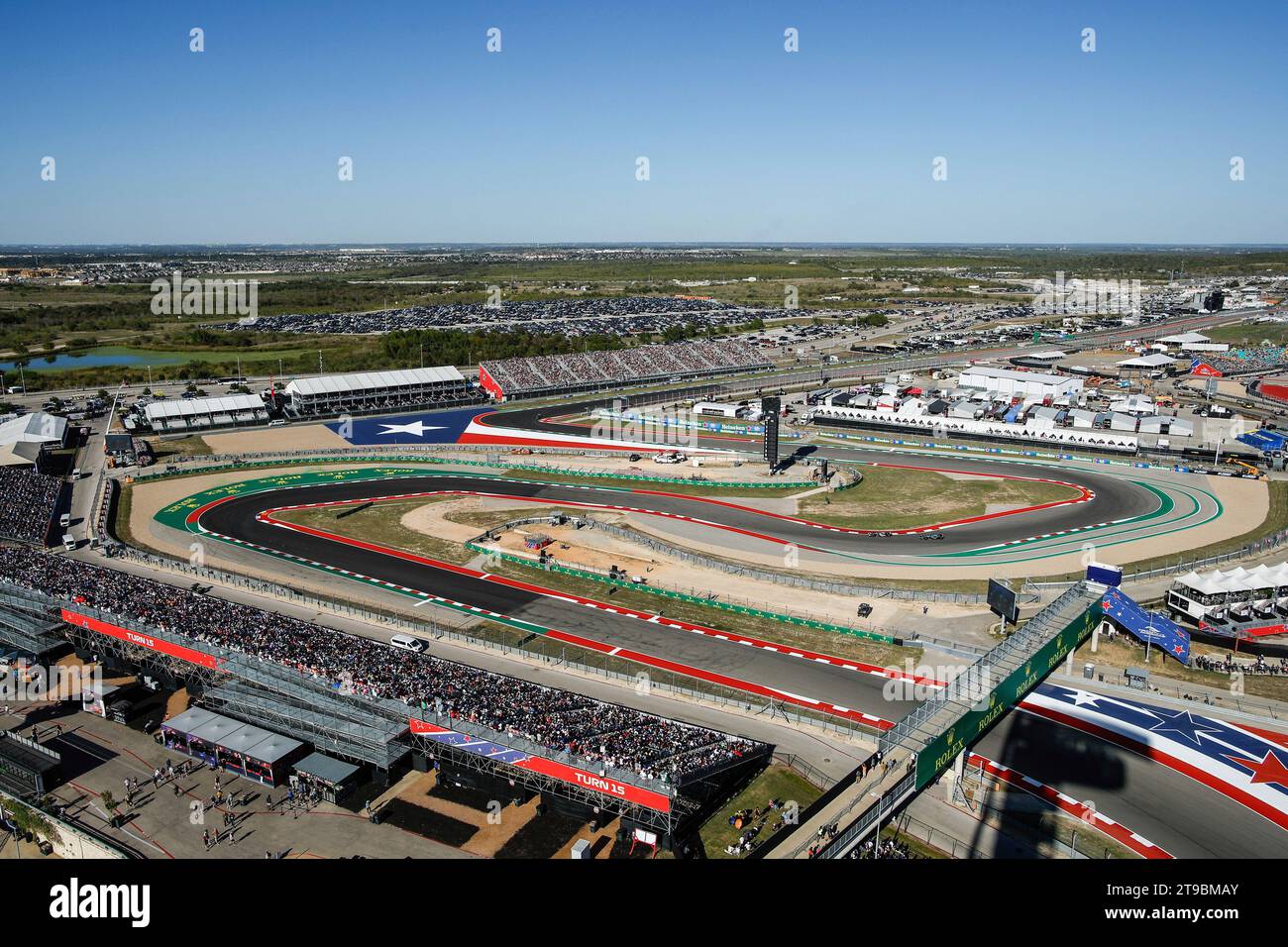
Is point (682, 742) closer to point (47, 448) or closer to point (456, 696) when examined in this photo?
point (456, 696)

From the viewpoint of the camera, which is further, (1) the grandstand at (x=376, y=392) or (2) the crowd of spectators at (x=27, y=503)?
(1) the grandstand at (x=376, y=392)

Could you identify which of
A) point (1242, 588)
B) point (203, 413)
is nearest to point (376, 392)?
point (203, 413)

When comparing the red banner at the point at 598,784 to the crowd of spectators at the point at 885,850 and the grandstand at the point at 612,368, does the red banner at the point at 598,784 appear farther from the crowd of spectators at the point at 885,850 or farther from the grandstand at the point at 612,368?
the grandstand at the point at 612,368

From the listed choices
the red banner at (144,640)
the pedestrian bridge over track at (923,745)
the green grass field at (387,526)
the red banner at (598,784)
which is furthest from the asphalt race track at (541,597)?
the red banner at (144,640)

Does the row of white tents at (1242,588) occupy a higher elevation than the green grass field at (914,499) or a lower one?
lower

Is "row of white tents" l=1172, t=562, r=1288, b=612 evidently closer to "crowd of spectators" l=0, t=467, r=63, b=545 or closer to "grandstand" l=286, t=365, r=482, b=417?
"crowd of spectators" l=0, t=467, r=63, b=545

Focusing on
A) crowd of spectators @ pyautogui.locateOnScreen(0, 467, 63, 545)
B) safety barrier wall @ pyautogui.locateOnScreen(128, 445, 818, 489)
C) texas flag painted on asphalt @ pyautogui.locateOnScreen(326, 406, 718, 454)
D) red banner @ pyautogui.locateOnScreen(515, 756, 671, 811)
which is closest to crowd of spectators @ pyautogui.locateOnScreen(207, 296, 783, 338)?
texas flag painted on asphalt @ pyautogui.locateOnScreen(326, 406, 718, 454)

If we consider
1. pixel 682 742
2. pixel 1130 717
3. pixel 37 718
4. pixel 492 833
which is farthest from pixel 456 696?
pixel 1130 717
